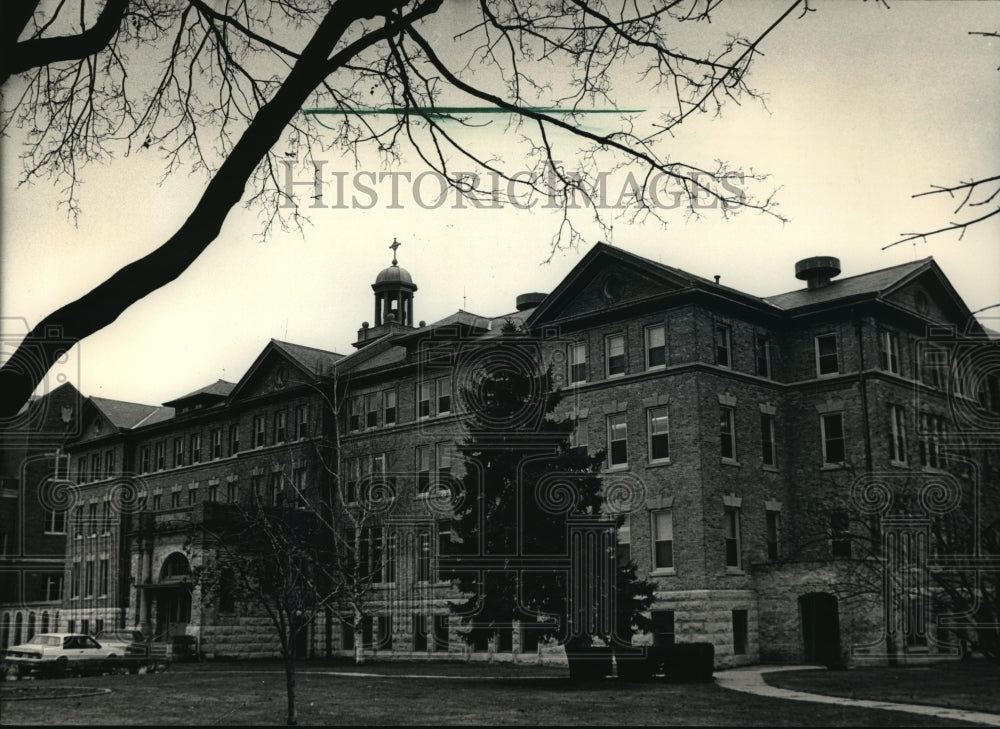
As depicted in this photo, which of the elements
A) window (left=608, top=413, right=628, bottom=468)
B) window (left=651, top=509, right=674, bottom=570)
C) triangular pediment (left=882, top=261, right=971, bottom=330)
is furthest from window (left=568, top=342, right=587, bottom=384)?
triangular pediment (left=882, top=261, right=971, bottom=330)

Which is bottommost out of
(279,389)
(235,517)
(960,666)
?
(960,666)

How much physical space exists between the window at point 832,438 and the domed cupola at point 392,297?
31169mm

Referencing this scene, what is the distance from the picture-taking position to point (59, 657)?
1355 inches

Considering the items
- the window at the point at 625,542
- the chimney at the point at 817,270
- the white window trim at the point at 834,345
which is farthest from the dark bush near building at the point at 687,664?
the chimney at the point at 817,270

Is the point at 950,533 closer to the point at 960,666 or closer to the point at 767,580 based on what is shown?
the point at 960,666

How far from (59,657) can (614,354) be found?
21.3 m

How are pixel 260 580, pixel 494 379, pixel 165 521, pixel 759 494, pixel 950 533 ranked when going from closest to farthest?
pixel 950 533 < pixel 260 580 < pixel 494 379 < pixel 759 494 < pixel 165 521

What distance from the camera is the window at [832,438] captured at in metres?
37.1

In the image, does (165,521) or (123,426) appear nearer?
(165,521)

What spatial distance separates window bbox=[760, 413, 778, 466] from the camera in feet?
124

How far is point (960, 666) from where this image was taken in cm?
3066

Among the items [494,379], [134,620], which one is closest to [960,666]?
[494,379]

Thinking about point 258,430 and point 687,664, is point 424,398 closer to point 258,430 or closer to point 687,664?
point 258,430

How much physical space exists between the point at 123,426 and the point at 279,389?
58.2ft
